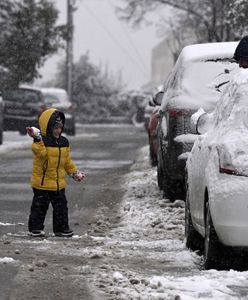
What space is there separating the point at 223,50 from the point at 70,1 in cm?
3664

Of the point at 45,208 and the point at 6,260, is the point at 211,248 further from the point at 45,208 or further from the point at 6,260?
the point at 45,208

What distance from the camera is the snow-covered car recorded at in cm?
705

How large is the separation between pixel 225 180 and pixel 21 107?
2410cm

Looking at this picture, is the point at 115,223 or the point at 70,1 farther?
the point at 70,1

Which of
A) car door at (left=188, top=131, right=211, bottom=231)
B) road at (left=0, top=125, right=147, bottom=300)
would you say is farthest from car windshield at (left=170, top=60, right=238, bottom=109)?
car door at (left=188, top=131, right=211, bottom=231)

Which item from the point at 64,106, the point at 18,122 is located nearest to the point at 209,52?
the point at 18,122

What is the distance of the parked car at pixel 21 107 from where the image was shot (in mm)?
30891

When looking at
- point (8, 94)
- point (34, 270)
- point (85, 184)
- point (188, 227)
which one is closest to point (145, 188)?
point (85, 184)

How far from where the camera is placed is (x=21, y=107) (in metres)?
30.9

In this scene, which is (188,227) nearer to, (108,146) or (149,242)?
(149,242)

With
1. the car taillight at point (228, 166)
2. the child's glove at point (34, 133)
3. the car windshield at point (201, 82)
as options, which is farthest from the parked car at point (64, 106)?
the car taillight at point (228, 166)

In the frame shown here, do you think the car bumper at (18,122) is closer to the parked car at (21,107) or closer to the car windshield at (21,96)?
the parked car at (21,107)

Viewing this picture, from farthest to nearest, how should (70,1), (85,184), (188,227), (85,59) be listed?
(85,59), (70,1), (85,184), (188,227)

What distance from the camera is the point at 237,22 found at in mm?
21109
